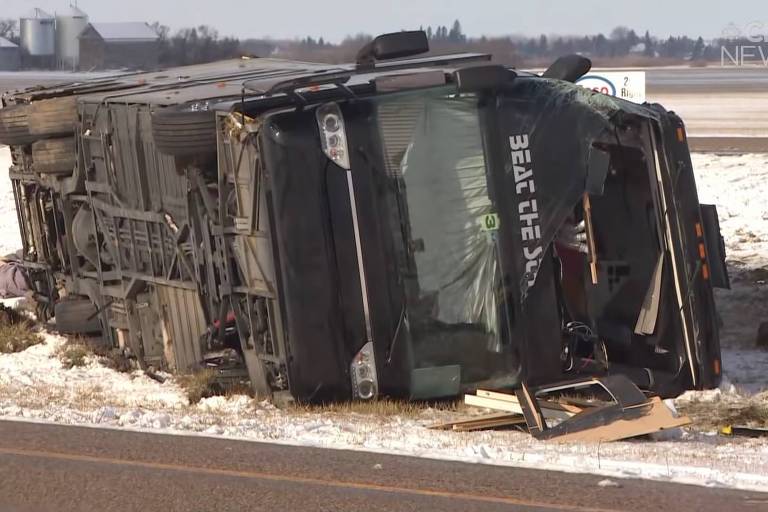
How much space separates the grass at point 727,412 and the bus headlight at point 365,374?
2.22 meters

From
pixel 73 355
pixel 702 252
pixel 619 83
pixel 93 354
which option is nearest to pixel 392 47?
pixel 93 354

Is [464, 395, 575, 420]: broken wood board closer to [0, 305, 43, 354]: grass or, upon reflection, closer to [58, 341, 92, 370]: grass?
[58, 341, 92, 370]: grass

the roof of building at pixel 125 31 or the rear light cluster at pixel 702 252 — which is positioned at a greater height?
the rear light cluster at pixel 702 252

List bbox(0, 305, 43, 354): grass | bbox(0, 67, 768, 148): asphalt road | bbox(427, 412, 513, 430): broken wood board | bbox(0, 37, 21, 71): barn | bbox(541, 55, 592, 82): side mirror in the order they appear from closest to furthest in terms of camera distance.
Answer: bbox(427, 412, 513, 430): broken wood board
bbox(541, 55, 592, 82): side mirror
bbox(0, 305, 43, 354): grass
bbox(0, 67, 768, 148): asphalt road
bbox(0, 37, 21, 71): barn

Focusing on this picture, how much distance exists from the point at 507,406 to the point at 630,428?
0.94 meters

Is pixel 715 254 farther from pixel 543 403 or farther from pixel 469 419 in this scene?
pixel 469 419

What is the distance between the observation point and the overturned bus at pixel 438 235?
9.43 meters

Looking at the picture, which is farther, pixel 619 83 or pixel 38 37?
pixel 38 37

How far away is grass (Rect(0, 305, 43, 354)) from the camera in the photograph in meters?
13.0

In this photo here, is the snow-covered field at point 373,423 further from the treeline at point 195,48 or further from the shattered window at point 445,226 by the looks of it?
the treeline at point 195,48

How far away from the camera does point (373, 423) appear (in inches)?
359

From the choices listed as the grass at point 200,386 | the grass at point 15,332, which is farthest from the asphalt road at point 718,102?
the grass at point 200,386

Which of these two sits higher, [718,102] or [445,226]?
[445,226]

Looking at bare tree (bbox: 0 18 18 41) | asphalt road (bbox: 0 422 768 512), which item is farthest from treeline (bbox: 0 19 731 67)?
asphalt road (bbox: 0 422 768 512)
